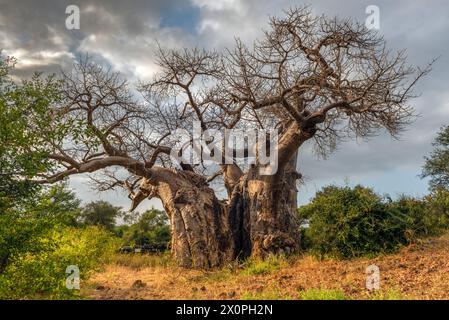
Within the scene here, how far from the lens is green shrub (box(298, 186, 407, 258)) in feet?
37.5

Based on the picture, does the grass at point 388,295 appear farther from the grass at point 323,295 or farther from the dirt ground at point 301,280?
the grass at point 323,295

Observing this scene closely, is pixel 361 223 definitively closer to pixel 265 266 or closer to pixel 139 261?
pixel 265 266

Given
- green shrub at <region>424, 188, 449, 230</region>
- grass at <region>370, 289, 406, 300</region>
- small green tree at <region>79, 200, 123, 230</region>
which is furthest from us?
small green tree at <region>79, 200, 123, 230</region>

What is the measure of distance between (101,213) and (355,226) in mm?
21019

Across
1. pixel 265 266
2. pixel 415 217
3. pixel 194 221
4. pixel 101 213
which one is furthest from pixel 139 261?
pixel 101 213

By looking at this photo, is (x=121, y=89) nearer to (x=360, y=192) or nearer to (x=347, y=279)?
(x=360, y=192)

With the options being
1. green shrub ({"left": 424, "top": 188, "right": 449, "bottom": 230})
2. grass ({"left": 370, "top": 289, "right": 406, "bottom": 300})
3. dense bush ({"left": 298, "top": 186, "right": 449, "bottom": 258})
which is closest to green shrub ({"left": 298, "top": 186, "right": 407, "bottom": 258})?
dense bush ({"left": 298, "top": 186, "right": 449, "bottom": 258})

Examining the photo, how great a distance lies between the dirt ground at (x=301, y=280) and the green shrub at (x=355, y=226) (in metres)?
0.47

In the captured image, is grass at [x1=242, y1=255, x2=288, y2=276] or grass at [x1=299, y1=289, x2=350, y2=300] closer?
grass at [x1=299, y1=289, x2=350, y2=300]

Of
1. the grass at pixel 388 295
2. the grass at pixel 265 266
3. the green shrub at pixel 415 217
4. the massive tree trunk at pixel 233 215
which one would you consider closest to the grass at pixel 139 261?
the massive tree trunk at pixel 233 215

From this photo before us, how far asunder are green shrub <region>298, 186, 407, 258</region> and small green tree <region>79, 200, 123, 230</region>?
19545mm

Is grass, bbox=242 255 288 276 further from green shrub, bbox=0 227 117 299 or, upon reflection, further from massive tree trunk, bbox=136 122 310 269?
green shrub, bbox=0 227 117 299

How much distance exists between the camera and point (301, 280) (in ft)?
28.7
